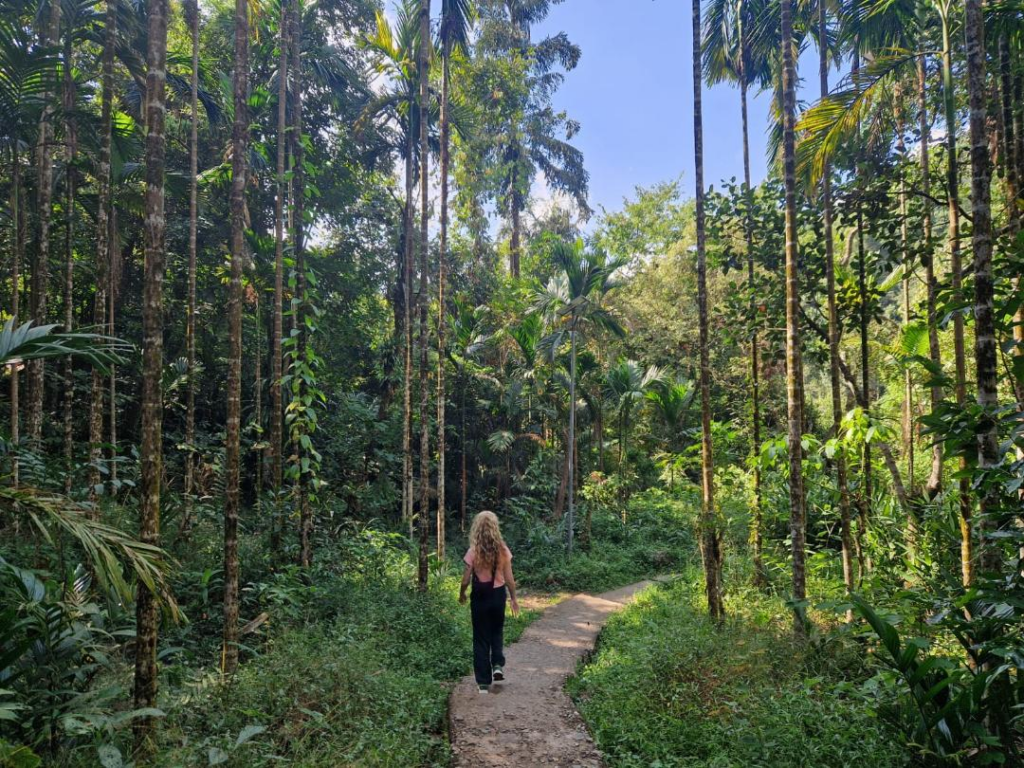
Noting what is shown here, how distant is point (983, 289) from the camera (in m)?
3.73

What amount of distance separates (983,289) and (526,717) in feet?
16.0

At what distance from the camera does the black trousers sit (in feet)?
18.7

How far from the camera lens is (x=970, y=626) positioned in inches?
136

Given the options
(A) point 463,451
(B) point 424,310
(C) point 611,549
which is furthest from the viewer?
(A) point 463,451

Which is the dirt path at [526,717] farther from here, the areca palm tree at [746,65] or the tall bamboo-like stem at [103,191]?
the tall bamboo-like stem at [103,191]

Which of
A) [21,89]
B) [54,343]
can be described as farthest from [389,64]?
[54,343]

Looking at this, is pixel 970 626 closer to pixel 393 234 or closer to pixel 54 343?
pixel 54 343

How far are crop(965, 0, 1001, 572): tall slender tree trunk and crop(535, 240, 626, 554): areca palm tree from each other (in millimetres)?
9875

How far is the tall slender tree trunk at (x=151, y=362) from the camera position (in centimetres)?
384

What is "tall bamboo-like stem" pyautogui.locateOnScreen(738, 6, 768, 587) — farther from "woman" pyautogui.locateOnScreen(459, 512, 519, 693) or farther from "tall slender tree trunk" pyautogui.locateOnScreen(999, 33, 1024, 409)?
"woman" pyautogui.locateOnScreen(459, 512, 519, 693)

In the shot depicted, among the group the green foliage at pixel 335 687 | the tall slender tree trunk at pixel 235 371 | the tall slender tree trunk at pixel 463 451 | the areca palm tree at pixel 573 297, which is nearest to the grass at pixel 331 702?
the green foliage at pixel 335 687

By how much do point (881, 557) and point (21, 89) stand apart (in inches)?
433

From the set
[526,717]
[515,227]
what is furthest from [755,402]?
[515,227]

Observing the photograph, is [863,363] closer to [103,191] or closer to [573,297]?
[573,297]
